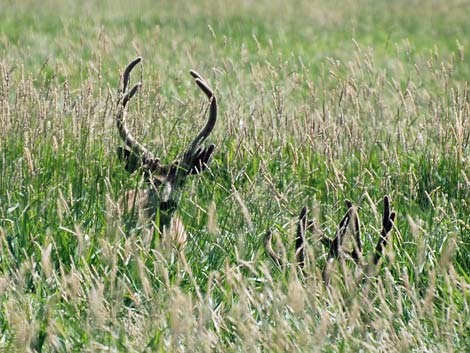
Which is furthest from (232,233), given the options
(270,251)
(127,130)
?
(127,130)

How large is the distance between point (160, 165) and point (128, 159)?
187mm

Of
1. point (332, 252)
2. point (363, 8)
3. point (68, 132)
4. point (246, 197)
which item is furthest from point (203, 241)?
point (363, 8)

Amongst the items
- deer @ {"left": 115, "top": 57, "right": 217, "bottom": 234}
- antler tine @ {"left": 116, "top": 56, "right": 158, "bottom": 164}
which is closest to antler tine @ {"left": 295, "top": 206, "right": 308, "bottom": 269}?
deer @ {"left": 115, "top": 57, "right": 217, "bottom": 234}

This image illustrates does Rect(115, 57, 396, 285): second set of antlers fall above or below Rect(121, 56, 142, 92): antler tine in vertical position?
below

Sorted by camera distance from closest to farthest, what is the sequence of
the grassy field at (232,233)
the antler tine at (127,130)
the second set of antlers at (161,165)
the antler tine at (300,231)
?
1. the grassy field at (232,233)
2. the antler tine at (300,231)
3. the second set of antlers at (161,165)
4. the antler tine at (127,130)

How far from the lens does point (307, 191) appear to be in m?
6.23

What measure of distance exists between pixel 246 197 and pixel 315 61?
7656mm

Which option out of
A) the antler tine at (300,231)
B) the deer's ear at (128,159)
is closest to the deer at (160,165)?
the deer's ear at (128,159)

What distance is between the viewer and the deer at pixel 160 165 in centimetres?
552

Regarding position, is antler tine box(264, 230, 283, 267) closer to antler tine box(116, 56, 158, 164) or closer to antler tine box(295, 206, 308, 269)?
antler tine box(295, 206, 308, 269)

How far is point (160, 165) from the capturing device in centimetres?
578

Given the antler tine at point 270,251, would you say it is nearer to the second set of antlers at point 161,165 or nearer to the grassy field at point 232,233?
the grassy field at point 232,233

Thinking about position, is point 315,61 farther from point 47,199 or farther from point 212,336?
point 212,336

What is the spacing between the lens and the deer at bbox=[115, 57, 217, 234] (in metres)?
5.52
